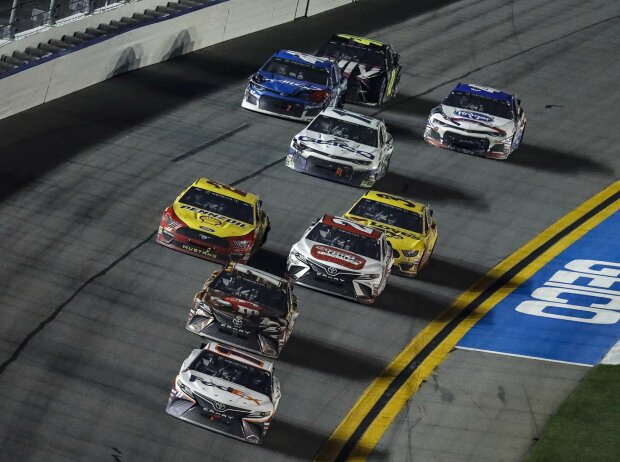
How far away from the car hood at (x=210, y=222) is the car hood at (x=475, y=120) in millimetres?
10585

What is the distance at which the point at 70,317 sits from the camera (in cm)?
2842

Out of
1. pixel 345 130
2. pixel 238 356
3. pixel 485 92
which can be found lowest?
pixel 238 356

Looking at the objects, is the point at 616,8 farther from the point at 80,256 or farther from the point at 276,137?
the point at 80,256

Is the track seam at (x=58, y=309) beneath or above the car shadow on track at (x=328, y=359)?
beneath

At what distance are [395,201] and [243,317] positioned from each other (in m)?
7.12

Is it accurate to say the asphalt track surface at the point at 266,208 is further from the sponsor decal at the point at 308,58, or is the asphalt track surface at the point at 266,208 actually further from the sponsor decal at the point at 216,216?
the sponsor decal at the point at 308,58

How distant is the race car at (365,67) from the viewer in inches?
1727

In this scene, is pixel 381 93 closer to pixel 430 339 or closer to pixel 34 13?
pixel 34 13

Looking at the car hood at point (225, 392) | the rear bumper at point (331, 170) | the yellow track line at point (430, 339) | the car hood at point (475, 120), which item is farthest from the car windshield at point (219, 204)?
the car hood at point (475, 120)

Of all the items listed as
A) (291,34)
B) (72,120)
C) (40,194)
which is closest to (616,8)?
(291,34)

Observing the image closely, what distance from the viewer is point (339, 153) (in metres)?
37.2

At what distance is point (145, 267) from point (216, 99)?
12.3 metres

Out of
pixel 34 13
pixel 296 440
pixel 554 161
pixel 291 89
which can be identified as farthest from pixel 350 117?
pixel 296 440

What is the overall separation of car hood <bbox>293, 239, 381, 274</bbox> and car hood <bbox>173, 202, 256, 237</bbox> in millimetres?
1260
